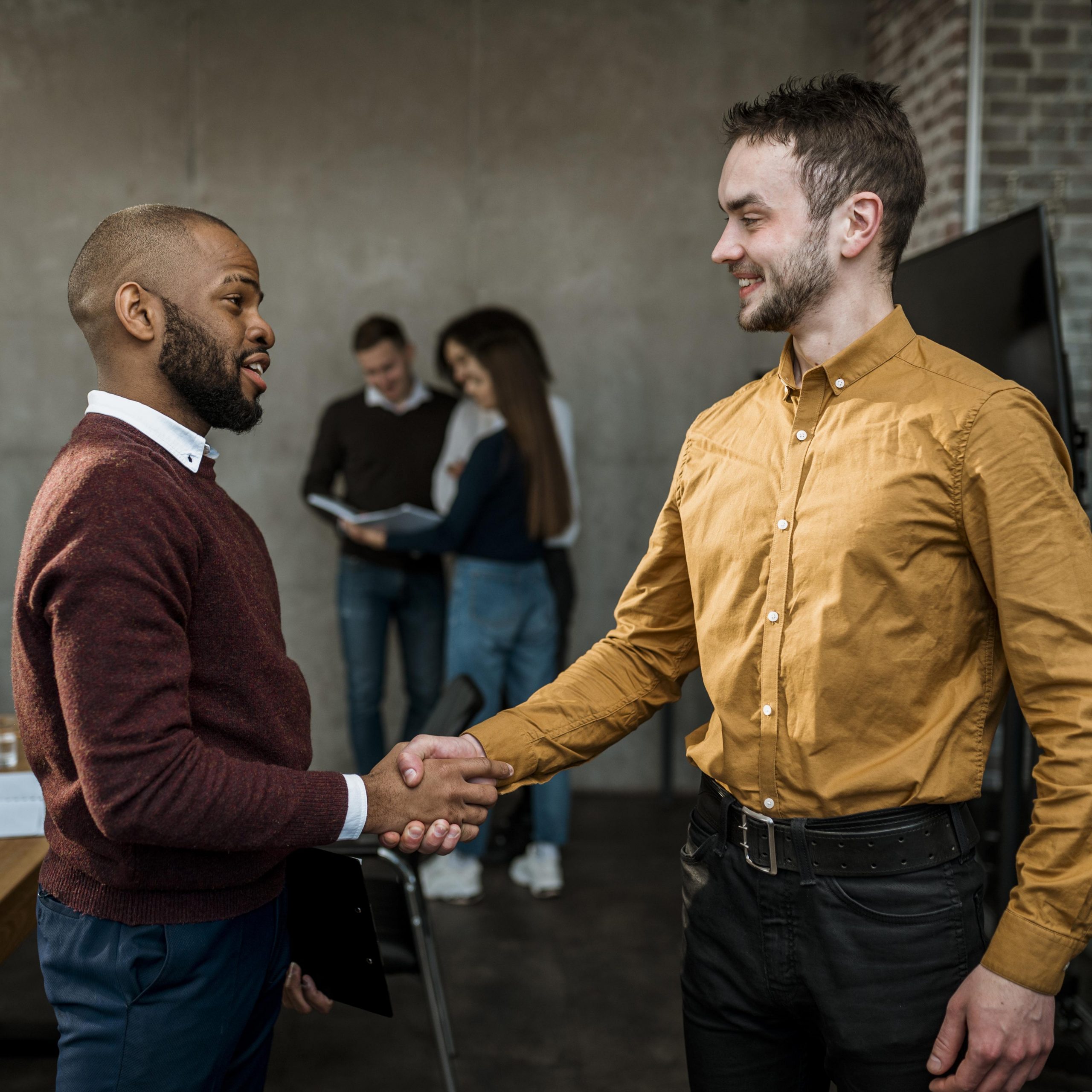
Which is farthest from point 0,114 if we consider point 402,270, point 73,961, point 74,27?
point 73,961

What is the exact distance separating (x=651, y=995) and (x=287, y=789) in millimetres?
2028

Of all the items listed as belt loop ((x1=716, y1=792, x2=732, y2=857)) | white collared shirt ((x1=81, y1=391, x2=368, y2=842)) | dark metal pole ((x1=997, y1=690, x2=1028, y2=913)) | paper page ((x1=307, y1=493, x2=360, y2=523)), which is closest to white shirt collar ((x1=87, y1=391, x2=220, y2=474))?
white collared shirt ((x1=81, y1=391, x2=368, y2=842))

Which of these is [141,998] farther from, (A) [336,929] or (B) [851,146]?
(B) [851,146]

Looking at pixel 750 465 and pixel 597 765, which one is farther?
pixel 597 765

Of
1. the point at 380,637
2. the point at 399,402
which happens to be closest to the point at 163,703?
the point at 380,637

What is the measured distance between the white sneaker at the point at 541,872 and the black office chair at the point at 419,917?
112cm

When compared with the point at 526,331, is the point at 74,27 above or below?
above

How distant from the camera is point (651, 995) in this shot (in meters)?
2.92

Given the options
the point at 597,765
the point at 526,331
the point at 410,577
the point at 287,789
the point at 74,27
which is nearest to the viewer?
the point at 287,789

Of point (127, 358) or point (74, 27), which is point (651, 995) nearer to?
point (127, 358)

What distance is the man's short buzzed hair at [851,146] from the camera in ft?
4.20

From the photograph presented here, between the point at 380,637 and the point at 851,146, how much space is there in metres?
3.21

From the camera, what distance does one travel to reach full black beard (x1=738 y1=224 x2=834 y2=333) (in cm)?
130

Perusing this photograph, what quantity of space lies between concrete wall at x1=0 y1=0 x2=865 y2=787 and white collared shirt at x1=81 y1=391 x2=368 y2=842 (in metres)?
3.40
